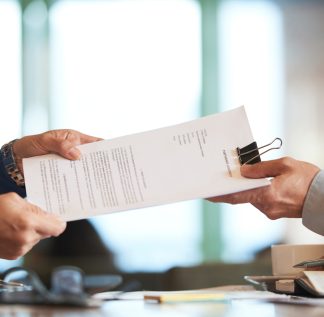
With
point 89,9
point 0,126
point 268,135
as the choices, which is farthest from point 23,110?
point 268,135

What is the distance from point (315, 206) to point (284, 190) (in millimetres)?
74

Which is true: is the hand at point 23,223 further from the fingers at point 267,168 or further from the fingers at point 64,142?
the fingers at point 267,168

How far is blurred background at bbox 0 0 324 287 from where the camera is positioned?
512 cm

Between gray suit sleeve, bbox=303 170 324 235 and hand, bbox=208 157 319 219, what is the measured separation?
0.01m

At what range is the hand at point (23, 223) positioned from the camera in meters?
1.32

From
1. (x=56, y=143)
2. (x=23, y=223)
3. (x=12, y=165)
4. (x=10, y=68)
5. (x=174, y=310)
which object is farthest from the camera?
(x=10, y=68)

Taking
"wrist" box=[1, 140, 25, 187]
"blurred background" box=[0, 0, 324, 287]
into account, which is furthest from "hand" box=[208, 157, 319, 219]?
"blurred background" box=[0, 0, 324, 287]

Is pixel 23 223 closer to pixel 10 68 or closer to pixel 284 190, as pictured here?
pixel 284 190

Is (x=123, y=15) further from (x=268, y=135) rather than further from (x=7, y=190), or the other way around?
(x=7, y=190)

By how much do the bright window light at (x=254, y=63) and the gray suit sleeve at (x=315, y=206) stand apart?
3.65 meters

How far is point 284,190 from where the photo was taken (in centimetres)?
158

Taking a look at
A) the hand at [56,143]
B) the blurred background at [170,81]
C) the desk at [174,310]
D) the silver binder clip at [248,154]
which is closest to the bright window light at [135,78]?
the blurred background at [170,81]

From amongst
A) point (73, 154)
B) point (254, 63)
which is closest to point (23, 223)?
point (73, 154)

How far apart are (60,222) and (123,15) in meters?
4.06
